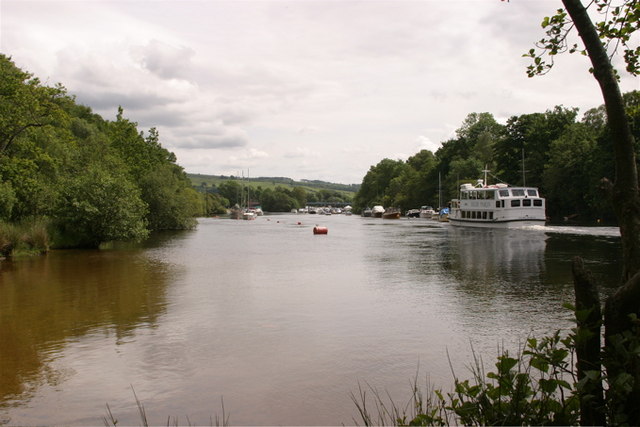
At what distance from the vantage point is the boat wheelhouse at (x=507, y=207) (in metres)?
64.8

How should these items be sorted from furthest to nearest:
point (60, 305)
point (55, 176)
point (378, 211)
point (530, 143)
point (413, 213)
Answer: point (378, 211) < point (413, 213) < point (530, 143) < point (55, 176) < point (60, 305)

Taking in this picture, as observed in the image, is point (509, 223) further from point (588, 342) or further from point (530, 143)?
point (588, 342)

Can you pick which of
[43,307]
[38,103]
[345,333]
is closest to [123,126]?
[38,103]

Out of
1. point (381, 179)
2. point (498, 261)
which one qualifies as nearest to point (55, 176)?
point (498, 261)

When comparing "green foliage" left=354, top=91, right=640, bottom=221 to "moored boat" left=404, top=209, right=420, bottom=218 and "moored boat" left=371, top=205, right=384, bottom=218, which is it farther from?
"moored boat" left=371, top=205, right=384, bottom=218

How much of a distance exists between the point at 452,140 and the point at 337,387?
131 m

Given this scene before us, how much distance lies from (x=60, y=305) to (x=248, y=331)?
7.47 meters

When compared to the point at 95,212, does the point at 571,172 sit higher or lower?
higher

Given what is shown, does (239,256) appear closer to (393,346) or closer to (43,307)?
(43,307)

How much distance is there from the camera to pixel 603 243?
4106 cm

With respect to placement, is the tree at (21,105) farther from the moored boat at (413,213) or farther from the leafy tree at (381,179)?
the leafy tree at (381,179)

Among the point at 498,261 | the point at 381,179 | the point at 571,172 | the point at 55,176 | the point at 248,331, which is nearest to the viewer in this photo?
the point at 248,331

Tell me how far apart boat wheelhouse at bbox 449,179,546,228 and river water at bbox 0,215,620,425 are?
119 ft

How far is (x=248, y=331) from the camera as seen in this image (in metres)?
14.6
